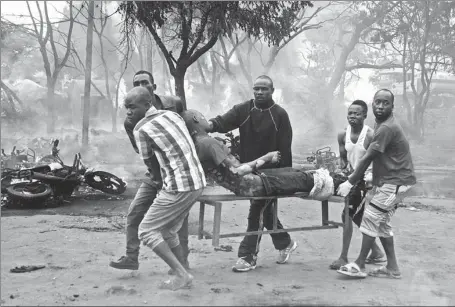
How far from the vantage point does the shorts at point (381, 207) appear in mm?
4652

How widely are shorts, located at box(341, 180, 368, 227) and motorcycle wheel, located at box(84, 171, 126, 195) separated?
5910 mm

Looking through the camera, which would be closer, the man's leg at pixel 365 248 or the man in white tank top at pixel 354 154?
the man's leg at pixel 365 248

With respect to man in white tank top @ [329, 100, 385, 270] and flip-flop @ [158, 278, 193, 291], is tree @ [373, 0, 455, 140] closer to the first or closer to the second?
man in white tank top @ [329, 100, 385, 270]

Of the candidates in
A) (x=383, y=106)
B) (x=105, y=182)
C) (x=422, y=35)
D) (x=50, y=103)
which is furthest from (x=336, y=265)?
(x=422, y=35)

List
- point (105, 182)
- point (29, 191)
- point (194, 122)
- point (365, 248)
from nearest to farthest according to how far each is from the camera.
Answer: point (194, 122) → point (365, 248) → point (29, 191) → point (105, 182)

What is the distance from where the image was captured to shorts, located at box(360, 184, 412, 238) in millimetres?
4652

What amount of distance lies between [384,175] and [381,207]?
0.29m

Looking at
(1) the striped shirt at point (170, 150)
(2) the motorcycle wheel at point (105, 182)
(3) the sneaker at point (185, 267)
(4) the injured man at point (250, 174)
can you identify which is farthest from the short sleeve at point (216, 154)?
(2) the motorcycle wheel at point (105, 182)

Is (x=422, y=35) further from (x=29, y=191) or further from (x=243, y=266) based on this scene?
(x=243, y=266)

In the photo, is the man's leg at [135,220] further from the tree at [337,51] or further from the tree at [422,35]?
the tree at [337,51]

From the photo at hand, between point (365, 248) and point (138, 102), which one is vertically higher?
point (138, 102)

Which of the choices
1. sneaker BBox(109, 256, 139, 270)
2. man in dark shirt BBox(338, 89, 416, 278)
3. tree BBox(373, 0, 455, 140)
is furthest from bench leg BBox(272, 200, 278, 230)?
tree BBox(373, 0, 455, 140)

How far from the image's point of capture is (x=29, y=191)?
9016mm

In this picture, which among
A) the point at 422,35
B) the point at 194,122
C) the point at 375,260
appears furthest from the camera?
the point at 422,35
